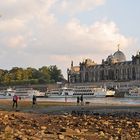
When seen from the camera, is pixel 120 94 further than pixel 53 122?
Yes

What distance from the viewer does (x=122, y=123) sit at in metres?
26.4

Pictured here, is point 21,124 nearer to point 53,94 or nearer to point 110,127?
point 110,127

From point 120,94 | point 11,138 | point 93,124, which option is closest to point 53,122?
point 93,124

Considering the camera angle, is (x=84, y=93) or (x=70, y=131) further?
(x=84, y=93)

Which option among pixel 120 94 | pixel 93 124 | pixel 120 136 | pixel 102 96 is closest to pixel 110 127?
pixel 93 124

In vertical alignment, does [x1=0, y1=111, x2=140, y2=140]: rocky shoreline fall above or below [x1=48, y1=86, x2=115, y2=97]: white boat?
below

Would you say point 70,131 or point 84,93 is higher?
point 84,93

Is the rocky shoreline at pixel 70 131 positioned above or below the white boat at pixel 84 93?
below

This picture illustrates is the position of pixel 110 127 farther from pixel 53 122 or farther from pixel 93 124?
pixel 53 122

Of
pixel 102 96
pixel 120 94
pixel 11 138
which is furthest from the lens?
pixel 120 94

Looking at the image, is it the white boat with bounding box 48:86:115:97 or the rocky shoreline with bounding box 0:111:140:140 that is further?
the white boat with bounding box 48:86:115:97

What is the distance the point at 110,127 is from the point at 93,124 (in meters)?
1.54

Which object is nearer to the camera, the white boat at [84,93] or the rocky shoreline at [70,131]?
the rocky shoreline at [70,131]

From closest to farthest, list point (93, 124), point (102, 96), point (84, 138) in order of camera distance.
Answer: point (84, 138) → point (93, 124) → point (102, 96)
